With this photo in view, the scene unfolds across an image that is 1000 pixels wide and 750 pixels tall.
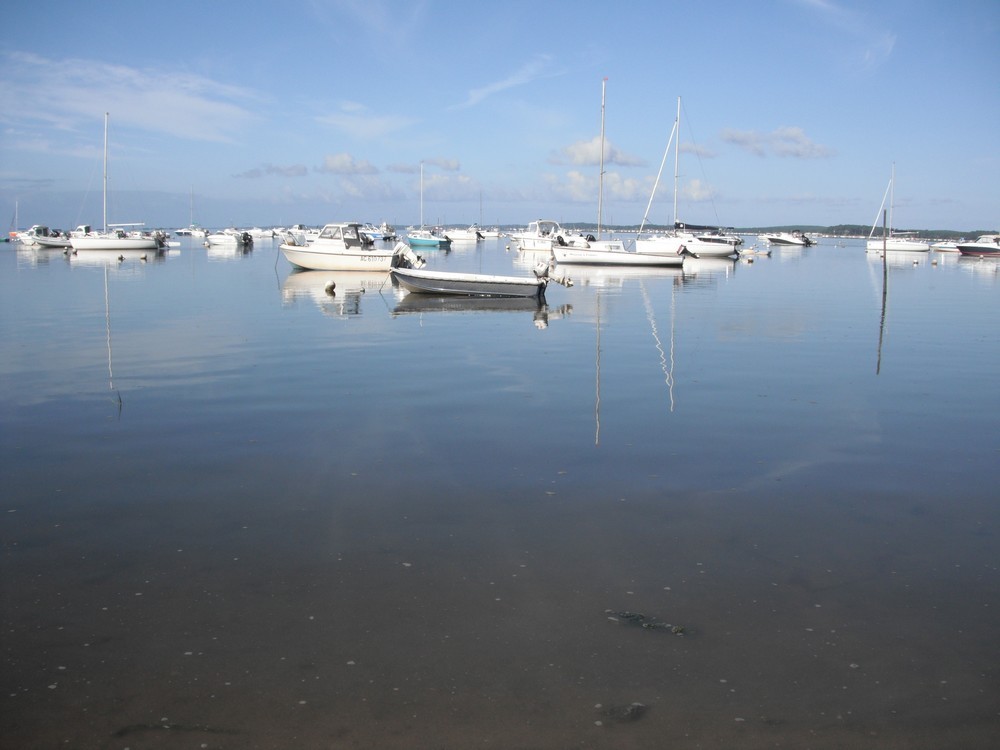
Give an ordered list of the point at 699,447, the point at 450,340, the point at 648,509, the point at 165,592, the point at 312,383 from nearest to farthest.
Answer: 1. the point at 165,592
2. the point at 648,509
3. the point at 699,447
4. the point at 312,383
5. the point at 450,340

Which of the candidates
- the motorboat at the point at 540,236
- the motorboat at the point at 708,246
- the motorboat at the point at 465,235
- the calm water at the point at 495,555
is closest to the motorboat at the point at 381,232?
the motorboat at the point at 465,235

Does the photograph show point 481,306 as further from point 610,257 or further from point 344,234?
point 610,257

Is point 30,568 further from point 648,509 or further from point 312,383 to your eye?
point 312,383

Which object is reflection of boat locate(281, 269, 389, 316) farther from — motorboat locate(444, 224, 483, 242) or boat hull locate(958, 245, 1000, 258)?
motorboat locate(444, 224, 483, 242)

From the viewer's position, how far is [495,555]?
712 centimetres

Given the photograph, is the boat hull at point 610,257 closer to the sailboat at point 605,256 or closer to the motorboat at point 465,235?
the sailboat at point 605,256

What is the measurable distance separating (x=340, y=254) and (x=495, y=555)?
39.1 meters

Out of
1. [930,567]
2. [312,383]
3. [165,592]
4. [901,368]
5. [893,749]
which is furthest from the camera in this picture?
[901,368]

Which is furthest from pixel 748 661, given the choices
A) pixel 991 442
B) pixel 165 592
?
pixel 991 442

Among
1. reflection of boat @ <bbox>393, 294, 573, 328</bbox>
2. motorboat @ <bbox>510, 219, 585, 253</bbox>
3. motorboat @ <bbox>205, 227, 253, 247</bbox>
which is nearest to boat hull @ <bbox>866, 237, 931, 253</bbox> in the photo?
motorboat @ <bbox>510, 219, 585, 253</bbox>

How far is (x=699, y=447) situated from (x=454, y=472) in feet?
10.5

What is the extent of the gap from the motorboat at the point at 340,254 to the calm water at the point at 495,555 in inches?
1138

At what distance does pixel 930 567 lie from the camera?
6977 mm

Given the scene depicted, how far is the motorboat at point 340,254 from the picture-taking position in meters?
44.6
